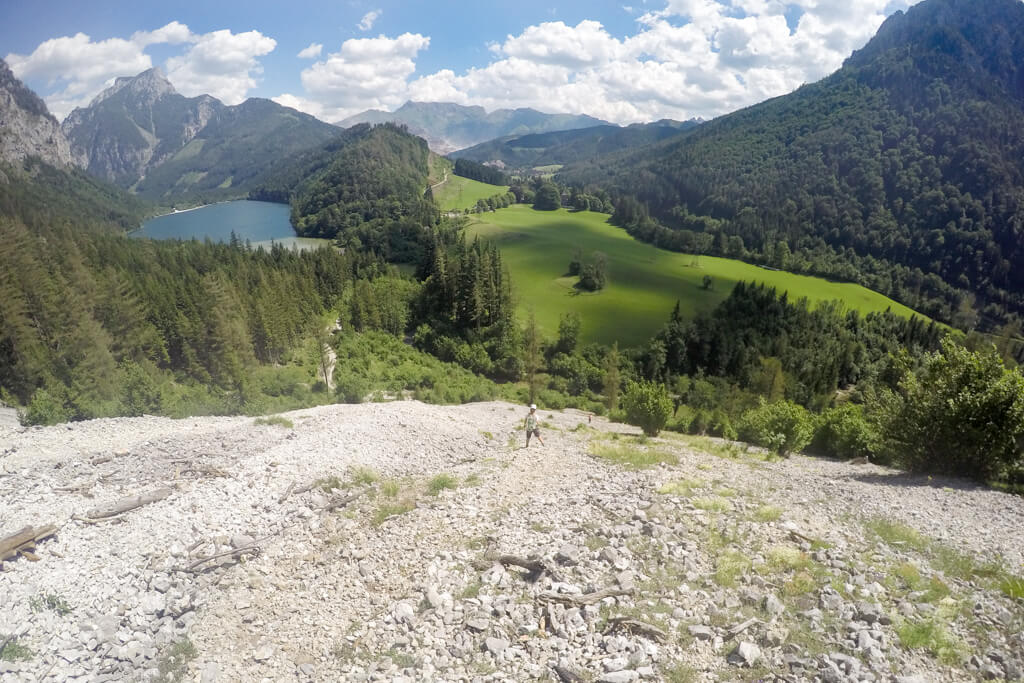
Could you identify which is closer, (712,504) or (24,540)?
(24,540)

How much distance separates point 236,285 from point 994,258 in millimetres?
263759

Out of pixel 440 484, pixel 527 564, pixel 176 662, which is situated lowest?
pixel 440 484

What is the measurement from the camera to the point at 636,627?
37.2 ft

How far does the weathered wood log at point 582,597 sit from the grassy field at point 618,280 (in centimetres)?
6777

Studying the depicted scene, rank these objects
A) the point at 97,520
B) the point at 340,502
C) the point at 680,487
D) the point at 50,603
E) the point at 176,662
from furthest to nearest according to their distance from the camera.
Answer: the point at 680,487 < the point at 340,502 < the point at 97,520 < the point at 50,603 < the point at 176,662

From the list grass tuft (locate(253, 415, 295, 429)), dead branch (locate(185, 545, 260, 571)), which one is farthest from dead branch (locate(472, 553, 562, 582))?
grass tuft (locate(253, 415, 295, 429))

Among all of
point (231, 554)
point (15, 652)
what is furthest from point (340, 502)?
point (15, 652)

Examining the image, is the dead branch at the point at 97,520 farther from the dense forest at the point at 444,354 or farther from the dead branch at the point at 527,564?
the dense forest at the point at 444,354

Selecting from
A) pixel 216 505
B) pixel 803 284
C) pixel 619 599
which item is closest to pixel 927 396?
pixel 619 599

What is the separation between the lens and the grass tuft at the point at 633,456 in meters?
22.6

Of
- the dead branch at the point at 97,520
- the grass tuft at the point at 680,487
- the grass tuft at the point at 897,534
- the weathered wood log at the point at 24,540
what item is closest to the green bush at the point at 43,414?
the dead branch at the point at 97,520

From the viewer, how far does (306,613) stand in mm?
12844

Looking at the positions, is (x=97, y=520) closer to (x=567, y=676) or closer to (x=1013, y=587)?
(x=567, y=676)

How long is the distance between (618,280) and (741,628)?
357 ft
